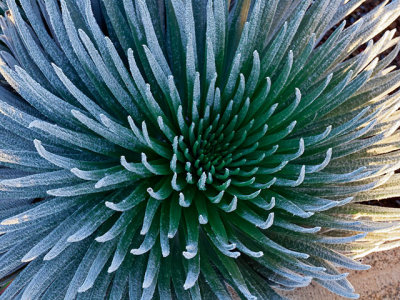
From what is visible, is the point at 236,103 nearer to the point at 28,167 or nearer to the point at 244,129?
the point at 244,129

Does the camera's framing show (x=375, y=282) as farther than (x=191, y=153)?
Yes

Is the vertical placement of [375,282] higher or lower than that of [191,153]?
lower

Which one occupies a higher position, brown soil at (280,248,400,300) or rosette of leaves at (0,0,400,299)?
rosette of leaves at (0,0,400,299)

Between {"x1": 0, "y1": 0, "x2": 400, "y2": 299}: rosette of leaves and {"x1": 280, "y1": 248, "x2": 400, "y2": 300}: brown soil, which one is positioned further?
{"x1": 280, "y1": 248, "x2": 400, "y2": 300}: brown soil

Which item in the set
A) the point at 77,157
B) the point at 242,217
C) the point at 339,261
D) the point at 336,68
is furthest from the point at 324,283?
the point at 77,157

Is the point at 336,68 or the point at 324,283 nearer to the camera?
the point at 324,283

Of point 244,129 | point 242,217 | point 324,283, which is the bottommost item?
point 324,283

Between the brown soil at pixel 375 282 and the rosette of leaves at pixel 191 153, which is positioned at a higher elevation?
the rosette of leaves at pixel 191 153

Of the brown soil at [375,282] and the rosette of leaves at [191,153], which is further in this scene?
the brown soil at [375,282]
